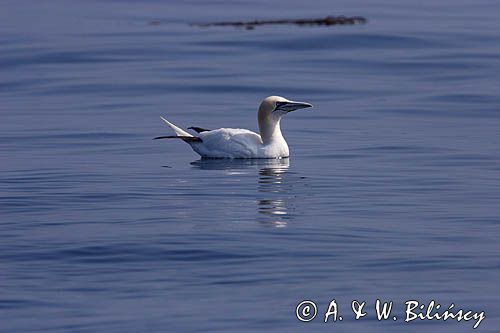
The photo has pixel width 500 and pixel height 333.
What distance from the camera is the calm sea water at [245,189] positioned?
1143 centimetres

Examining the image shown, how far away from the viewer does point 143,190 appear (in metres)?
17.0

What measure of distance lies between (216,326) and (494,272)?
111 inches

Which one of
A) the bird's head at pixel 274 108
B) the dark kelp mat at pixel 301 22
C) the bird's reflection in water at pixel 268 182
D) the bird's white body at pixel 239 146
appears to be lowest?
the bird's reflection in water at pixel 268 182

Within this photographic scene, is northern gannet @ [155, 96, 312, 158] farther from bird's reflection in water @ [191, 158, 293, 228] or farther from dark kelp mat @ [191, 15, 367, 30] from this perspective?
dark kelp mat @ [191, 15, 367, 30]

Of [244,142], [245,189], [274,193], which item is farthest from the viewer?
[244,142]

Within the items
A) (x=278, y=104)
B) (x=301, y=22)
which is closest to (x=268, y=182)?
(x=278, y=104)

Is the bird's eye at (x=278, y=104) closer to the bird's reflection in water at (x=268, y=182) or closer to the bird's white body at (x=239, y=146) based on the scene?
the bird's white body at (x=239, y=146)

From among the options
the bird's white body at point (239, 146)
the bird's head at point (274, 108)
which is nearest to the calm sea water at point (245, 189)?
the bird's white body at point (239, 146)

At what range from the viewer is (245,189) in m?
17.1

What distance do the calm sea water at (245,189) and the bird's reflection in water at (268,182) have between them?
58 millimetres

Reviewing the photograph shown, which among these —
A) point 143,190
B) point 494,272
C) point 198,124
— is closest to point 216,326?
point 494,272

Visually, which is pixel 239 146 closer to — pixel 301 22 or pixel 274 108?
pixel 274 108

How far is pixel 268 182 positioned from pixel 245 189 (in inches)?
31.1

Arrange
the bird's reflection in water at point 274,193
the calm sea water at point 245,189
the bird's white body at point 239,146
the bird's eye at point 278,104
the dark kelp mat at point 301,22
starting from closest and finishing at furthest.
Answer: the calm sea water at point 245,189
the bird's reflection in water at point 274,193
the bird's white body at point 239,146
the bird's eye at point 278,104
the dark kelp mat at point 301,22
